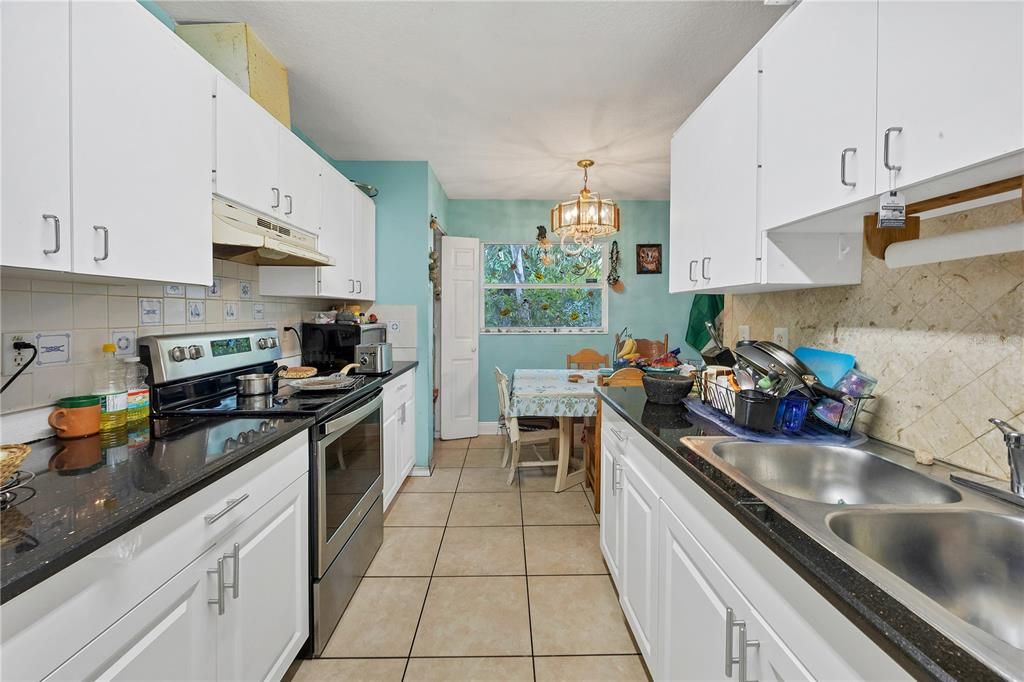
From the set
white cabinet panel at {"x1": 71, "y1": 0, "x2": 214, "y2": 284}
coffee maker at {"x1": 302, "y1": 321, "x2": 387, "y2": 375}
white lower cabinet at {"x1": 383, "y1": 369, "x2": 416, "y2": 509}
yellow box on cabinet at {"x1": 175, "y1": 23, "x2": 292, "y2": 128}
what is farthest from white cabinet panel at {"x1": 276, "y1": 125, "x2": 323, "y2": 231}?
white lower cabinet at {"x1": 383, "y1": 369, "x2": 416, "y2": 509}

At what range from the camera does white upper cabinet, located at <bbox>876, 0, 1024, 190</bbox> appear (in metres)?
0.72

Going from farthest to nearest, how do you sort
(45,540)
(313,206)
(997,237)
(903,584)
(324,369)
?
(324,369), (313,206), (997,237), (45,540), (903,584)

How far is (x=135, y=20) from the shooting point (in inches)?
49.1

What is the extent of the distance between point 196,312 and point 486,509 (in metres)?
2.00

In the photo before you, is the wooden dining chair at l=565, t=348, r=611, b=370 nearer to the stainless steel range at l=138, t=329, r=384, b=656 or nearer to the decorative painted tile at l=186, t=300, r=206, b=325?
the stainless steel range at l=138, t=329, r=384, b=656

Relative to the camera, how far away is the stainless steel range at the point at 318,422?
164 cm

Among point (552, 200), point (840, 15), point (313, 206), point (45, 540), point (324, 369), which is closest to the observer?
point (45, 540)

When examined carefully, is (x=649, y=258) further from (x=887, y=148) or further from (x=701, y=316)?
(x=887, y=148)

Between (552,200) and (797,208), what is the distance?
364 centimetres

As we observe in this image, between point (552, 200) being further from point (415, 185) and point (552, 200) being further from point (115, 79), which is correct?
point (115, 79)

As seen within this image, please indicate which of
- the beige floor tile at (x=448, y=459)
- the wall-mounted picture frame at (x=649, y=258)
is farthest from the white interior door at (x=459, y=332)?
the wall-mounted picture frame at (x=649, y=258)

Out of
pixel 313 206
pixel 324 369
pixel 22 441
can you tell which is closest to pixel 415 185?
pixel 313 206

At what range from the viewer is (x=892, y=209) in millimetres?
941

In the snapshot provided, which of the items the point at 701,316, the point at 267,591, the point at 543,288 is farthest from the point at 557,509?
the point at 701,316
